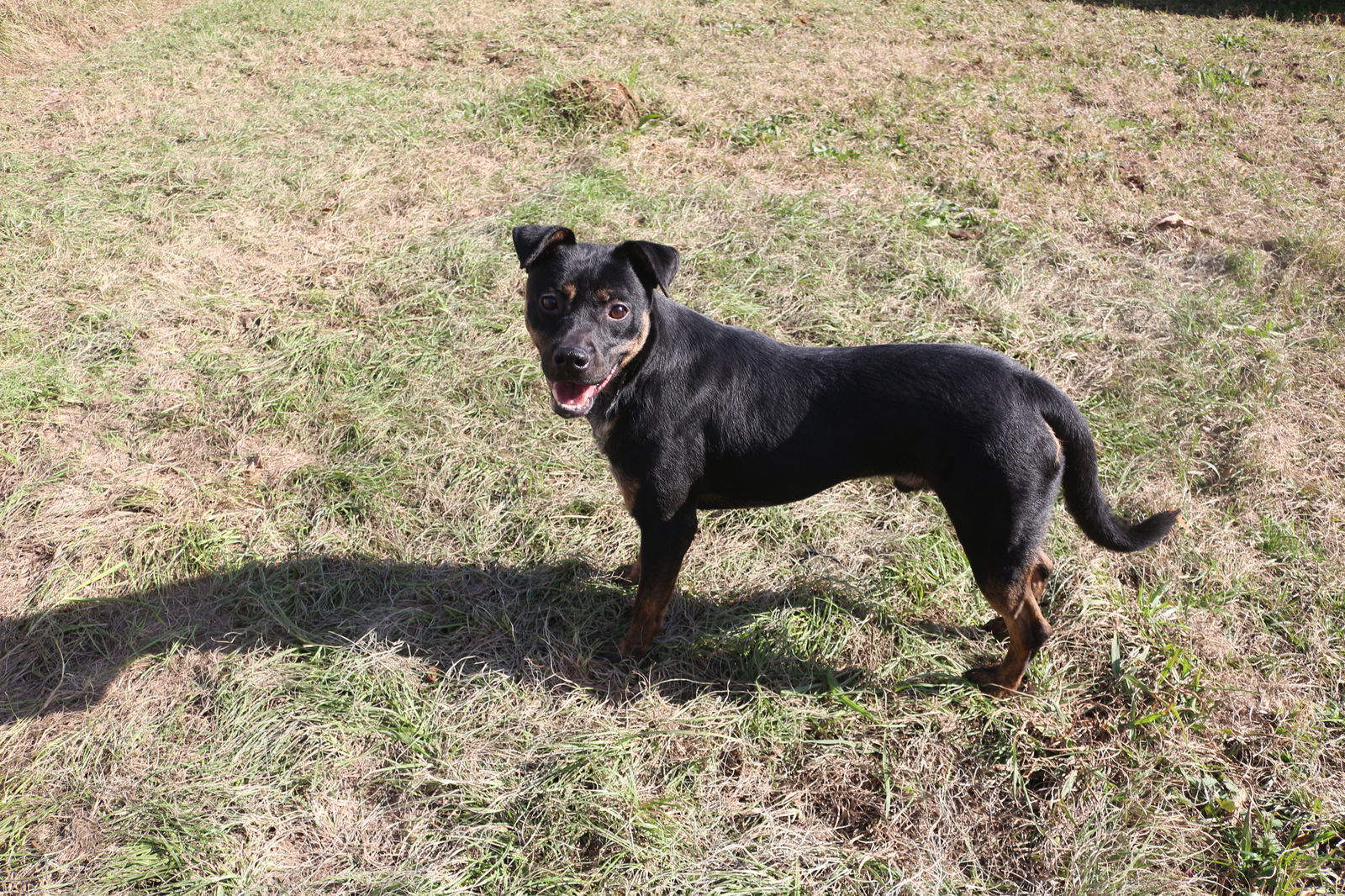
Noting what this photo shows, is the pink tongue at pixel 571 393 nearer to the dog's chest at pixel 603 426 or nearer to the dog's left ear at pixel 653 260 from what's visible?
the dog's chest at pixel 603 426

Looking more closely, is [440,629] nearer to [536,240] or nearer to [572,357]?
[572,357]

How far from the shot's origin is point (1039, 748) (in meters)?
3.49

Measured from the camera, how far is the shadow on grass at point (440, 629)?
3.81 m

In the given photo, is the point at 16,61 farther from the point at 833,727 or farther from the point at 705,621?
the point at 833,727

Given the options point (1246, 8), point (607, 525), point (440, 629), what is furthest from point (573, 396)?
point (1246, 8)

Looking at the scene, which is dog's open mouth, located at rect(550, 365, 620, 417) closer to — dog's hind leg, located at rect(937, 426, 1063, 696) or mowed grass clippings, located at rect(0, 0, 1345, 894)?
mowed grass clippings, located at rect(0, 0, 1345, 894)

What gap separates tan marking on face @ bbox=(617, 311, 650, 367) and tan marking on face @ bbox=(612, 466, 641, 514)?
0.49m

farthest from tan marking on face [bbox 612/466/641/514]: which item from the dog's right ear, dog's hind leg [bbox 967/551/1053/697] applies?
dog's hind leg [bbox 967/551/1053/697]

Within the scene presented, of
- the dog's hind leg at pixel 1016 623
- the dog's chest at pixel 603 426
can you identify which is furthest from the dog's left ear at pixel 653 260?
the dog's hind leg at pixel 1016 623

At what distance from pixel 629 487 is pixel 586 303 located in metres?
0.82

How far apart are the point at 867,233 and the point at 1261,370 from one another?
2.89m

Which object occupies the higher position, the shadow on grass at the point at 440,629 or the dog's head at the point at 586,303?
the dog's head at the point at 586,303

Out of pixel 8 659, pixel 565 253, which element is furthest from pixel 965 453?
pixel 8 659

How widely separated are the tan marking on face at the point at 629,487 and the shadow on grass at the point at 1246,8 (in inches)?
496
